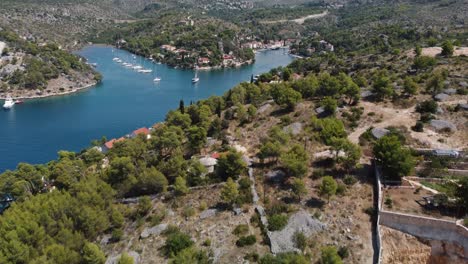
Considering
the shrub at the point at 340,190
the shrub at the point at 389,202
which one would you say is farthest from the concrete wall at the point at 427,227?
the shrub at the point at 340,190

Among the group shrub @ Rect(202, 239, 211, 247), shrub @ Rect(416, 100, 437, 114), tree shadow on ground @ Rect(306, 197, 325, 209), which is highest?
shrub @ Rect(416, 100, 437, 114)

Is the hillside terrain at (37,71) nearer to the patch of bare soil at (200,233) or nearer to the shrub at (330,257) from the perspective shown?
the patch of bare soil at (200,233)

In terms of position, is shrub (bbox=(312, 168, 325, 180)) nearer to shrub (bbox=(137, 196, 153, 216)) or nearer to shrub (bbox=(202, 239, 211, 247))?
shrub (bbox=(202, 239, 211, 247))

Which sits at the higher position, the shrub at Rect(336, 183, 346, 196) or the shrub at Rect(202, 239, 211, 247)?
the shrub at Rect(336, 183, 346, 196)

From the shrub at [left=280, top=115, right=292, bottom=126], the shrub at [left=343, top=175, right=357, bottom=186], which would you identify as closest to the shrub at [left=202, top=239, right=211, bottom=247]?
the shrub at [left=343, top=175, right=357, bottom=186]

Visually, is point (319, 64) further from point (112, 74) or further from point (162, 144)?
point (112, 74)

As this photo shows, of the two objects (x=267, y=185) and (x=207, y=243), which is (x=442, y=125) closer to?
(x=267, y=185)

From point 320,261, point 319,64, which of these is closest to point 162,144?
point 320,261
